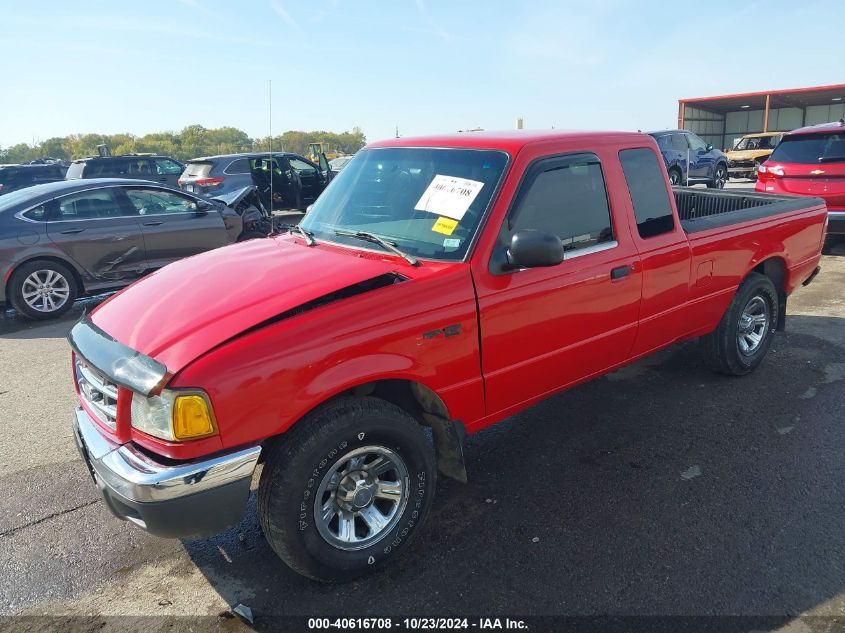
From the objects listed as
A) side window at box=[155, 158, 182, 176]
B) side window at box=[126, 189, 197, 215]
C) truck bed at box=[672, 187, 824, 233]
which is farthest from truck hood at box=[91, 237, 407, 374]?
side window at box=[155, 158, 182, 176]

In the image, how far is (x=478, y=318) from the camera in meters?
3.07

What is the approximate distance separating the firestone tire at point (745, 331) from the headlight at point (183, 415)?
3.96m

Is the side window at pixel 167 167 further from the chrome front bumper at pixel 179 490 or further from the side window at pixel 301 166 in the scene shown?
the chrome front bumper at pixel 179 490

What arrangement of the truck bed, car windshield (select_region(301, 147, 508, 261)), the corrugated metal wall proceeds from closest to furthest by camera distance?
car windshield (select_region(301, 147, 508, 261)) → the truck bed → the corrugated metal wall

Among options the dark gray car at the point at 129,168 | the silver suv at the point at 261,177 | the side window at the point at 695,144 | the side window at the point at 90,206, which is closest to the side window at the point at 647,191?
the side window at the point at 90,206

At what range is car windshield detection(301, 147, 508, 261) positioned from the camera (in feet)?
10.7

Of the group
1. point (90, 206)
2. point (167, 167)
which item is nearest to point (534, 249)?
point (90, 206)

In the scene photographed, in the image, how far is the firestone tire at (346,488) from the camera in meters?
2.59

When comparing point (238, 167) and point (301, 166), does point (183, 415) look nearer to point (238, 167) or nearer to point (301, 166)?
point (238, 167)

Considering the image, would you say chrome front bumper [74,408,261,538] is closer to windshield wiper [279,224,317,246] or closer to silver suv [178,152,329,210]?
windshield wiper [279,224,317,246]

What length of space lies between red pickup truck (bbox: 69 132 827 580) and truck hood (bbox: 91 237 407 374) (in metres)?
0.01

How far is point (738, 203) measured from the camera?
5.97 m

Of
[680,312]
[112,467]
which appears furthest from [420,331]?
[680,312]

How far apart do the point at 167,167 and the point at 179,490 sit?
18156 millimetres
